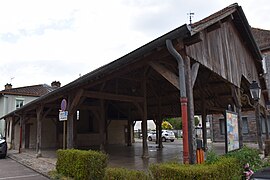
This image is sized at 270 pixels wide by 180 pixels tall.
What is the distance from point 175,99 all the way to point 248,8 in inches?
256

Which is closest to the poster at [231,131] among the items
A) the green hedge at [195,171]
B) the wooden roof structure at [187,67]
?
the wooden roof structure at [187,67]

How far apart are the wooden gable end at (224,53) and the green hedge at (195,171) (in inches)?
104

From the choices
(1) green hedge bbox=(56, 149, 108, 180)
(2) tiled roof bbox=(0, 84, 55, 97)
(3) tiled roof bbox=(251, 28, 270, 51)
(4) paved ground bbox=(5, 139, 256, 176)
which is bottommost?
(4) paved ground bbox=(5, 139, 256, 176)

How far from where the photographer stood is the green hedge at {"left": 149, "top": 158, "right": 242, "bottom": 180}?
13.6ft

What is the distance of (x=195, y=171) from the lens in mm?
4168

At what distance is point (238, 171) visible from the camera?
17.9 feet

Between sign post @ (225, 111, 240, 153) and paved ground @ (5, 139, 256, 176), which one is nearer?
sign post @ (225, 111, 240, 153)

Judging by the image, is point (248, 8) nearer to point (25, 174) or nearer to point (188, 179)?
point (188, 179)

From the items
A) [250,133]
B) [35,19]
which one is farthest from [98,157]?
[250,133]

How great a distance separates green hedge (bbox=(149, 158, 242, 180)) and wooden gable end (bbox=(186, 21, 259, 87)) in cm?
264

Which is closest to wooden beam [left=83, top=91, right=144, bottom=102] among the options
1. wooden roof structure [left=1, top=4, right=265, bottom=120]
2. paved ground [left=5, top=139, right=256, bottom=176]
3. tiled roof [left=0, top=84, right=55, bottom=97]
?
wooden roof structure [left=1, top=4, right=265, bottom=120]

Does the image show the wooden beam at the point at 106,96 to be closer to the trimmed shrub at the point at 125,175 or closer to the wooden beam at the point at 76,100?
the wooden beam at the point at 76,100

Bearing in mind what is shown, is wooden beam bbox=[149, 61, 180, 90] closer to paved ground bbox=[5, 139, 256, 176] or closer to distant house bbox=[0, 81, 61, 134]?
paved ground bbox=[5, 139, 256, 176]

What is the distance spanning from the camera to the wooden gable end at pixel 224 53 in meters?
6.89
